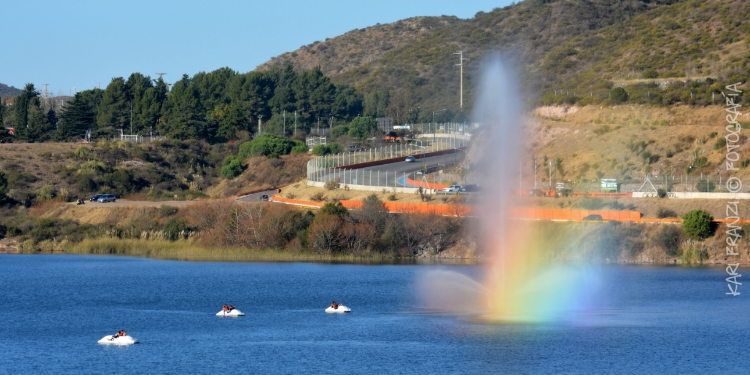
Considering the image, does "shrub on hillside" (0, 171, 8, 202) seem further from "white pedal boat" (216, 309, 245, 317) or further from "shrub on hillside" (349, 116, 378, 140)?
"white pedal boat" (216, 309, 245, 317)

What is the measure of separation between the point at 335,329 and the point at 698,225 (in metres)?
37.6

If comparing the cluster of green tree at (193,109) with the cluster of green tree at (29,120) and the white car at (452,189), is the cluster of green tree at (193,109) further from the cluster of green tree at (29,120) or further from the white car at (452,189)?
the white car at (452,189)

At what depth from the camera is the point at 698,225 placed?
7906 centimetres

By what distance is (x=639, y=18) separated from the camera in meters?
174

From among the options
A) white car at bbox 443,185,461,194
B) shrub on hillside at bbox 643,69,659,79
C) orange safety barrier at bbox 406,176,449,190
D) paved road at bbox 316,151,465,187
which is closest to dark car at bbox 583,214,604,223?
white car at bbox 443,185,461,194

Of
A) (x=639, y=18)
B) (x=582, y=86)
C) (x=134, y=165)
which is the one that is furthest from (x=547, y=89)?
(x=134, y=165)

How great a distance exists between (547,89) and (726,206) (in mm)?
71855

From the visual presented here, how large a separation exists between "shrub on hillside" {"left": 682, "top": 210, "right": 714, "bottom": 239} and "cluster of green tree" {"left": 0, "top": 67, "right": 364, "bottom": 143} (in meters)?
91.8

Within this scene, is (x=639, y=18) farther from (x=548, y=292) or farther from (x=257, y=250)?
(x=548, y=292)

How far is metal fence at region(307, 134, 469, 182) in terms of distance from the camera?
122 m

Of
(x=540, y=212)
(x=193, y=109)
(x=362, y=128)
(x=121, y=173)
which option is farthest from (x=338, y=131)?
(x=540, y=212)

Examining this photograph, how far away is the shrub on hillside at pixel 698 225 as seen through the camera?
79125 millimetres

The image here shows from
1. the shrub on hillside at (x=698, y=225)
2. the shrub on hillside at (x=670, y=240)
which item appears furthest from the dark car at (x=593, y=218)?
the shrub on hillside at (x=698, y=225)

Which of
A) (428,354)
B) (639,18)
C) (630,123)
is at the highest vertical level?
(639,18)
